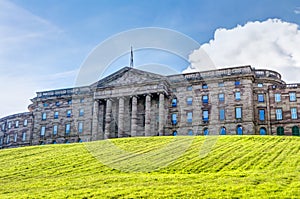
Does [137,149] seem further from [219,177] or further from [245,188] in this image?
[245,188]

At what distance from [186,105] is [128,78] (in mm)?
12666

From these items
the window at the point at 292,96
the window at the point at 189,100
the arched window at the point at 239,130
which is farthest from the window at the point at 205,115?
the window at the point at 292,96

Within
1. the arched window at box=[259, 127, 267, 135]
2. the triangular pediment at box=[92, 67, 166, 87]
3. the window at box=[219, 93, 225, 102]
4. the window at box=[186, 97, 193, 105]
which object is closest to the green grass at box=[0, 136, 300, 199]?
the arched window at box=[259, 127, 267, 135]

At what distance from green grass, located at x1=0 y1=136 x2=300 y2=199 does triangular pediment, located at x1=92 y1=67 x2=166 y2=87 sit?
2878 centimetres

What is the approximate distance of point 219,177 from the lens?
26250 millimetres

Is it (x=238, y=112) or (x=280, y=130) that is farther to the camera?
(x=238, y=112)

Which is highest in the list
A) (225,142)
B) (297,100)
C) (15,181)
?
(297,100)

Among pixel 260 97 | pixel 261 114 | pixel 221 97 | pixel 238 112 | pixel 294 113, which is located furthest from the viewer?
pixel 221 97

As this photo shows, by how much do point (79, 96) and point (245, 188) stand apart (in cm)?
6866

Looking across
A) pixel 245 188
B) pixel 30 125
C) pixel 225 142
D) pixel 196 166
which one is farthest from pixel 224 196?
pixel 30 125

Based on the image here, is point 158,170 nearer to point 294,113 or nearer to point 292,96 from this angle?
point 294,113

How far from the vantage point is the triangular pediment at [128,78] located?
77.6m

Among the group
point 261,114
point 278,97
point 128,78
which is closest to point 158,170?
point 261,114

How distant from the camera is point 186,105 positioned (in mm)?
77938
